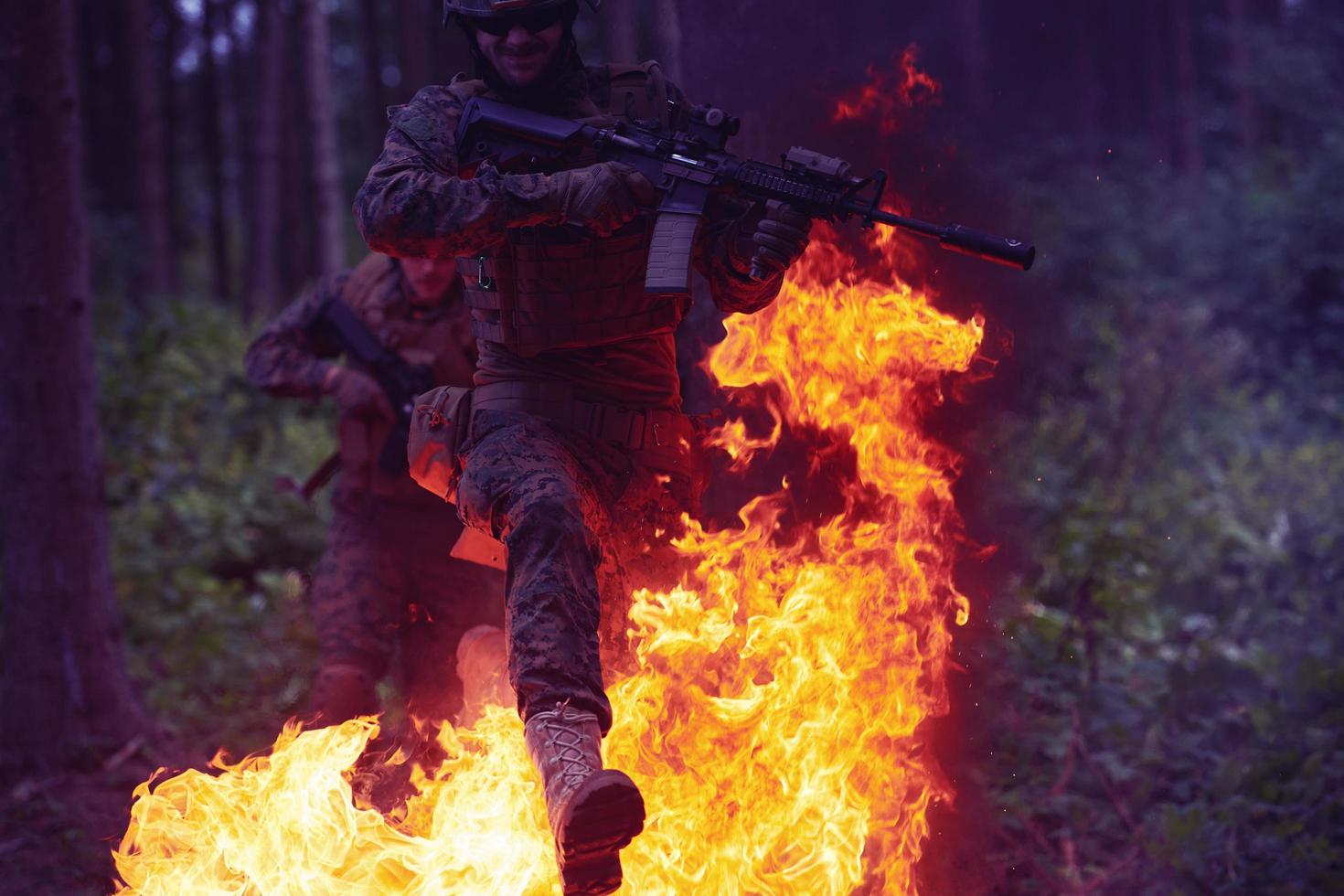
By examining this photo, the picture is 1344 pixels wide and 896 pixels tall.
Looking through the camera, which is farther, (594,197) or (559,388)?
(559,388)

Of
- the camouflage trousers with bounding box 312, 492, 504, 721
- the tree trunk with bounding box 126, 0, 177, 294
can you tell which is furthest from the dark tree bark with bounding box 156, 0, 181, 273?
the camouflage trousers with bounding box 312, 492, 504, 721

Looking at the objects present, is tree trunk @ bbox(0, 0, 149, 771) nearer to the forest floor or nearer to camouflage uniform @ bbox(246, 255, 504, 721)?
the forest floor

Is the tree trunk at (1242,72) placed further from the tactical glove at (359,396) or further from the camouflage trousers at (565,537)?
the camouflage trousers at (565,537)

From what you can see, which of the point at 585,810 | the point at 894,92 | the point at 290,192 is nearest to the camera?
the point at 585,810

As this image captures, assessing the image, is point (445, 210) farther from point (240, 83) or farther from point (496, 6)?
point (240, 83)

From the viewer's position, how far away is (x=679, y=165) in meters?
3.49

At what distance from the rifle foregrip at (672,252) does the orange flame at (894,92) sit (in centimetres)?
113

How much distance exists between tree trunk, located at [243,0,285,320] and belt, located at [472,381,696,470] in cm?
1412

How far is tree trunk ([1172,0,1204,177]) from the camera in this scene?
21.1 m

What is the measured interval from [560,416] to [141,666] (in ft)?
15.7

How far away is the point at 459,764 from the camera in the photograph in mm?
3764

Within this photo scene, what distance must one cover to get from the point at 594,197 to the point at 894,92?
141cm

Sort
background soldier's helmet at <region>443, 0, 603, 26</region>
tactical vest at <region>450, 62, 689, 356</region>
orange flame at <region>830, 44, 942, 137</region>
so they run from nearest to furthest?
background soldier's helmet at <region>443, 0, 603, 26</region> → tactical vest at <region>450, 62, 689, 356</region> → orange flame at <region>830, 44, 942, 137</region>

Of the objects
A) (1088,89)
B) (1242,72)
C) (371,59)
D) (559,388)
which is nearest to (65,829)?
(559,388)
